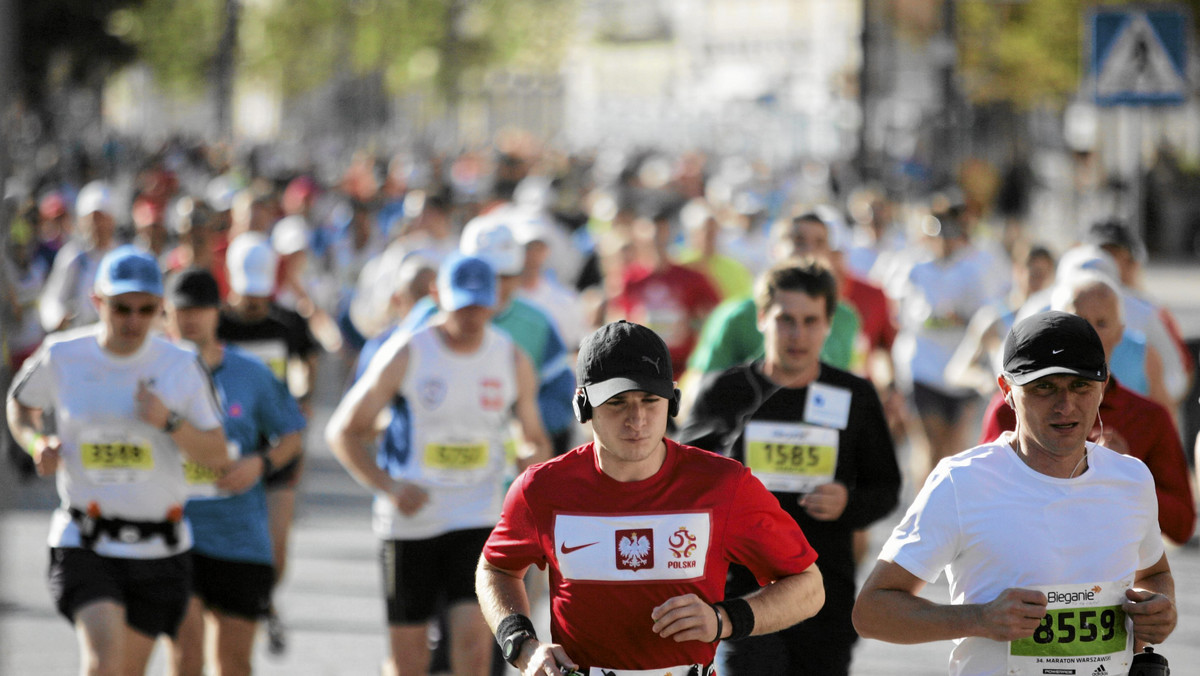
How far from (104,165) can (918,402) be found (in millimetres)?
24982

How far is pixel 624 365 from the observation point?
3.88m

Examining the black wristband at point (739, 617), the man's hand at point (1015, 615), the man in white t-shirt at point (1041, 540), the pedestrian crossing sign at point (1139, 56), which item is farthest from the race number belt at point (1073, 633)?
the pedestrian crossing sign at point (1139, 56)

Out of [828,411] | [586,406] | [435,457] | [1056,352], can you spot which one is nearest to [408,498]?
[435,457]

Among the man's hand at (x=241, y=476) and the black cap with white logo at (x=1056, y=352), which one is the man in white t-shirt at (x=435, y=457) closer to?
the man's hand at (x=241, y=476)

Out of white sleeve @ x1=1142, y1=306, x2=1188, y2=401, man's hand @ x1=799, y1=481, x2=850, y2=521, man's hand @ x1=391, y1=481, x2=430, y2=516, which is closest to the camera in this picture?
man's hand @ x1=799, y1=481, x2=850, y2=521

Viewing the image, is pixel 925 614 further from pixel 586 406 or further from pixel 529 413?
pixel 529 413

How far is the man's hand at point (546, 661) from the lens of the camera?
3736 millimetres

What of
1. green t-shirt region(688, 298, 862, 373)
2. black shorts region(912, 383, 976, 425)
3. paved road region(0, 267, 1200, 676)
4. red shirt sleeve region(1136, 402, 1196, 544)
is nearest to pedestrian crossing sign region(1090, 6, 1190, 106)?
black shorts region(912, 383, 976, 425)

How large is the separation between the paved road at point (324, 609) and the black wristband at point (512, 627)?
2602mm

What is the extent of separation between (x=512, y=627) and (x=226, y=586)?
3.00 metres

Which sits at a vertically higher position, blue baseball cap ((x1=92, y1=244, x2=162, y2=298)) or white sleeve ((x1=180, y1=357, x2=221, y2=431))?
blue baseball cap ((x1=92, y1=244, x2=162, y2=298))

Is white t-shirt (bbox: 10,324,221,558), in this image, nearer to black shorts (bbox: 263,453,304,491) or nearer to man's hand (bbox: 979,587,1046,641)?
black shorts (bbox: 263,453,304,491)

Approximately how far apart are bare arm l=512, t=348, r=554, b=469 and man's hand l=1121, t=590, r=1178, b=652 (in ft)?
10.1

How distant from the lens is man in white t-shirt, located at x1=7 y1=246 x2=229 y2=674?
584 centimetres
